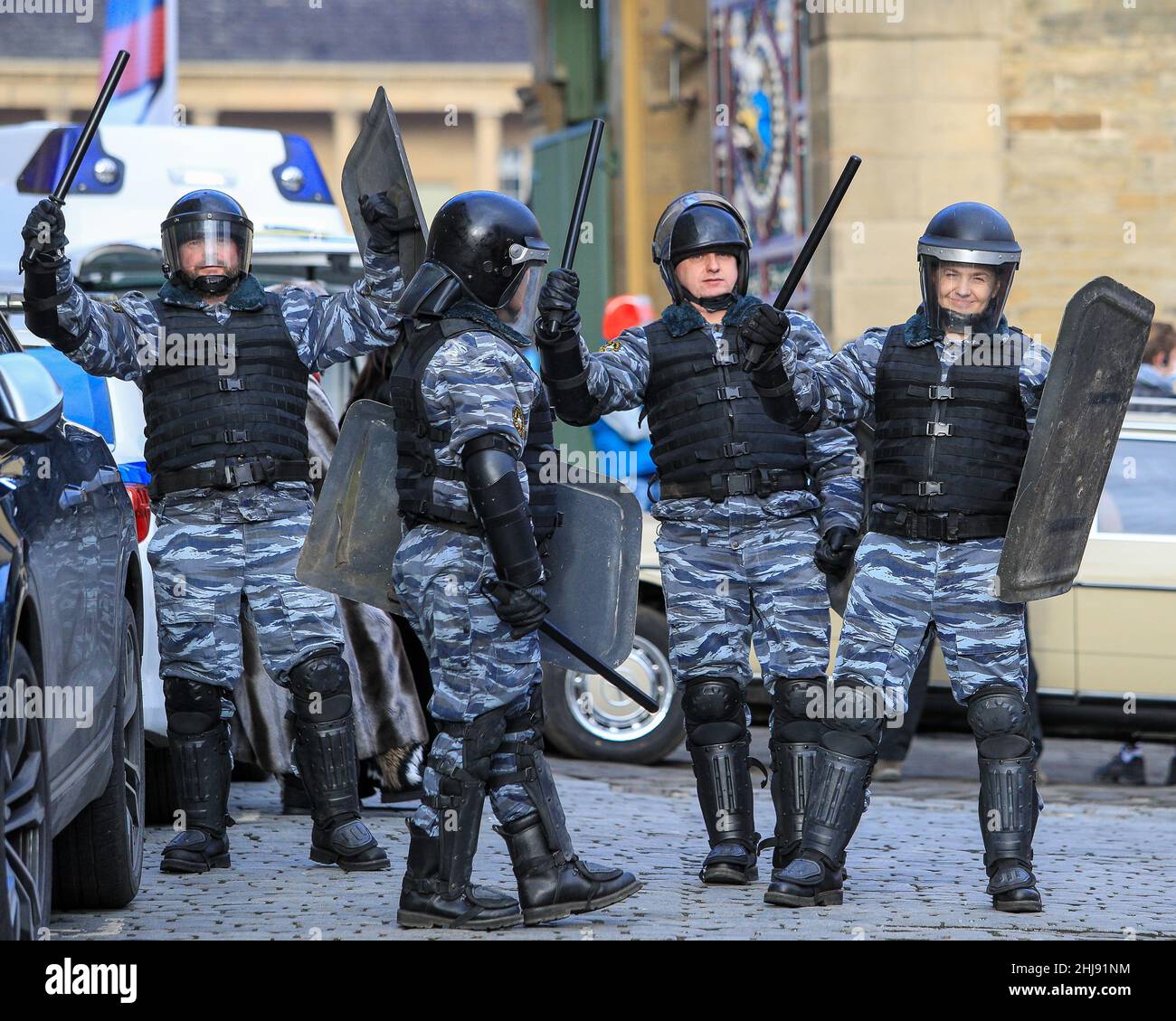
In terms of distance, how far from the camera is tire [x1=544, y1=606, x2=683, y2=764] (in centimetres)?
984

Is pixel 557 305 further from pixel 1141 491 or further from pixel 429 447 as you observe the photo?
pixel 1141 491

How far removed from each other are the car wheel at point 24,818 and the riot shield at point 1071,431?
108 inches

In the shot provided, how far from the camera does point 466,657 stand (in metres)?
5.67

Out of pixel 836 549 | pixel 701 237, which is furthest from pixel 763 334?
pixel 836 549

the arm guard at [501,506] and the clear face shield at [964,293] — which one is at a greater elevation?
the clear face shield at [964,293]

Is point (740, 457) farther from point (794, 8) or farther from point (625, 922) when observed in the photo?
point (794, 8)

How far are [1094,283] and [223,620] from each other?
2.76 metres

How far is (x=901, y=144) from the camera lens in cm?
1497

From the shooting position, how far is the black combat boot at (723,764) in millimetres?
6609

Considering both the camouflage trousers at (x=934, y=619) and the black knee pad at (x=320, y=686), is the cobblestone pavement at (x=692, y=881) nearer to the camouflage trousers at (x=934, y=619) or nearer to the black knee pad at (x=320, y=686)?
the black knee pad at (x=320, y=686)

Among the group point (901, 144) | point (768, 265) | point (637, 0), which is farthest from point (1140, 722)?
point (637, 0)

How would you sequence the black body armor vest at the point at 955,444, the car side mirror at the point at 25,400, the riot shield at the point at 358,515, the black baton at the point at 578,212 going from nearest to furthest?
the car side mirror at the point at 25,400, the black baton at the point at 578,212, the riot shield at the point at 358,515, the black body armor vest at the point at 955,444

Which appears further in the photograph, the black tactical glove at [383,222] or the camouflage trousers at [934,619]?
the black tactical glove at [383,222]

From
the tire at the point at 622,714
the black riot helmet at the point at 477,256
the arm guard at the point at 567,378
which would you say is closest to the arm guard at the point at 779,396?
the arm guard at the point at 567,378
